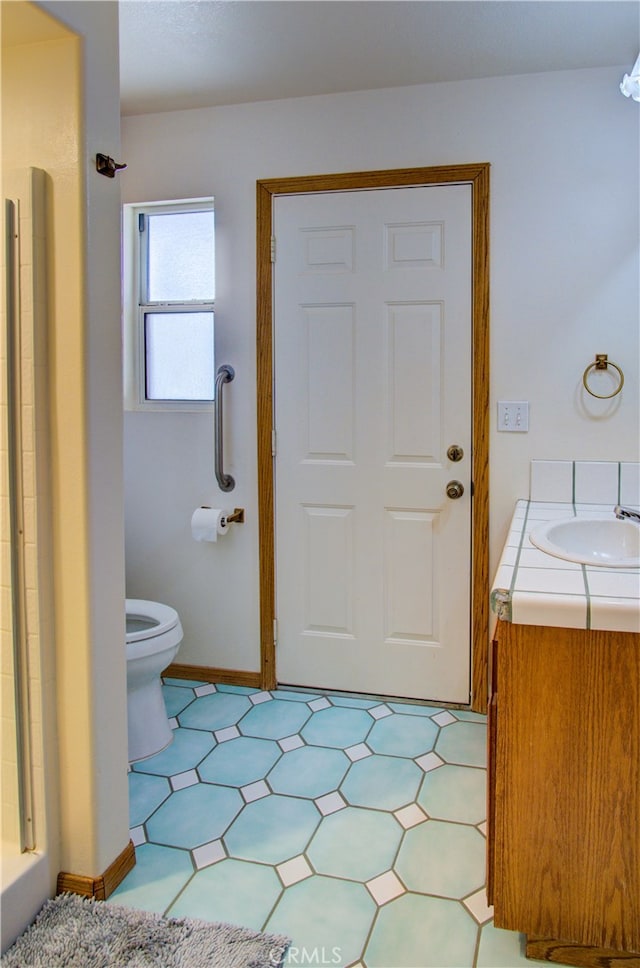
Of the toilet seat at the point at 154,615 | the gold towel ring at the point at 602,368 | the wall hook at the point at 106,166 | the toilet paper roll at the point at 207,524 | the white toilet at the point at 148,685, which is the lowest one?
the white toilet at the point at 148,685

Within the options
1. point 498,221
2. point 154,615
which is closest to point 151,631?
point 154,615

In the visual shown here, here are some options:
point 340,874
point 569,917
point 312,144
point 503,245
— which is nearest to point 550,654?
point 569,917

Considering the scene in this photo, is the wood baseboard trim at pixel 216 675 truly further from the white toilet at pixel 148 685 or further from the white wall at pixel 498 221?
the white toilet at pixel 148 685

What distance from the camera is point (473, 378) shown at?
99.9 inches

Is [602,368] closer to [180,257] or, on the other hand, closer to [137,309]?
[180,257]

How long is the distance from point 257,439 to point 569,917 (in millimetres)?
1863

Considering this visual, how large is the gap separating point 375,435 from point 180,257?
43.3 inches

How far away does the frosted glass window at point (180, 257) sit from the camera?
2.82m

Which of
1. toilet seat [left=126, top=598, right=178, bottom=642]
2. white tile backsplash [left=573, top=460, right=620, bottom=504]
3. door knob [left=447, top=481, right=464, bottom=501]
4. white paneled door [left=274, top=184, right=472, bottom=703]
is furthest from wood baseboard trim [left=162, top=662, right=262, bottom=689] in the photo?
white tile backsplash [left=573, top=460, right=620, bottom=504]

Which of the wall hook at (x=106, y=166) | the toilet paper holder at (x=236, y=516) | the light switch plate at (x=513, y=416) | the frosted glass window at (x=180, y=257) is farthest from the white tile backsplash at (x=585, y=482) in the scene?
the wall hook at (x=106, y=166)

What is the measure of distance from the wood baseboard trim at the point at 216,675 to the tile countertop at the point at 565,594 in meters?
1.53

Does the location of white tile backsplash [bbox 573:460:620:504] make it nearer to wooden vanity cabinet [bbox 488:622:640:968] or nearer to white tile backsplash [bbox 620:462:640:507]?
white tile backsplash [bbox 620:462:640:507]

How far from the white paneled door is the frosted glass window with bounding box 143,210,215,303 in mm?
325

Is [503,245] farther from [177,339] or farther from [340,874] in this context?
[340,874]
